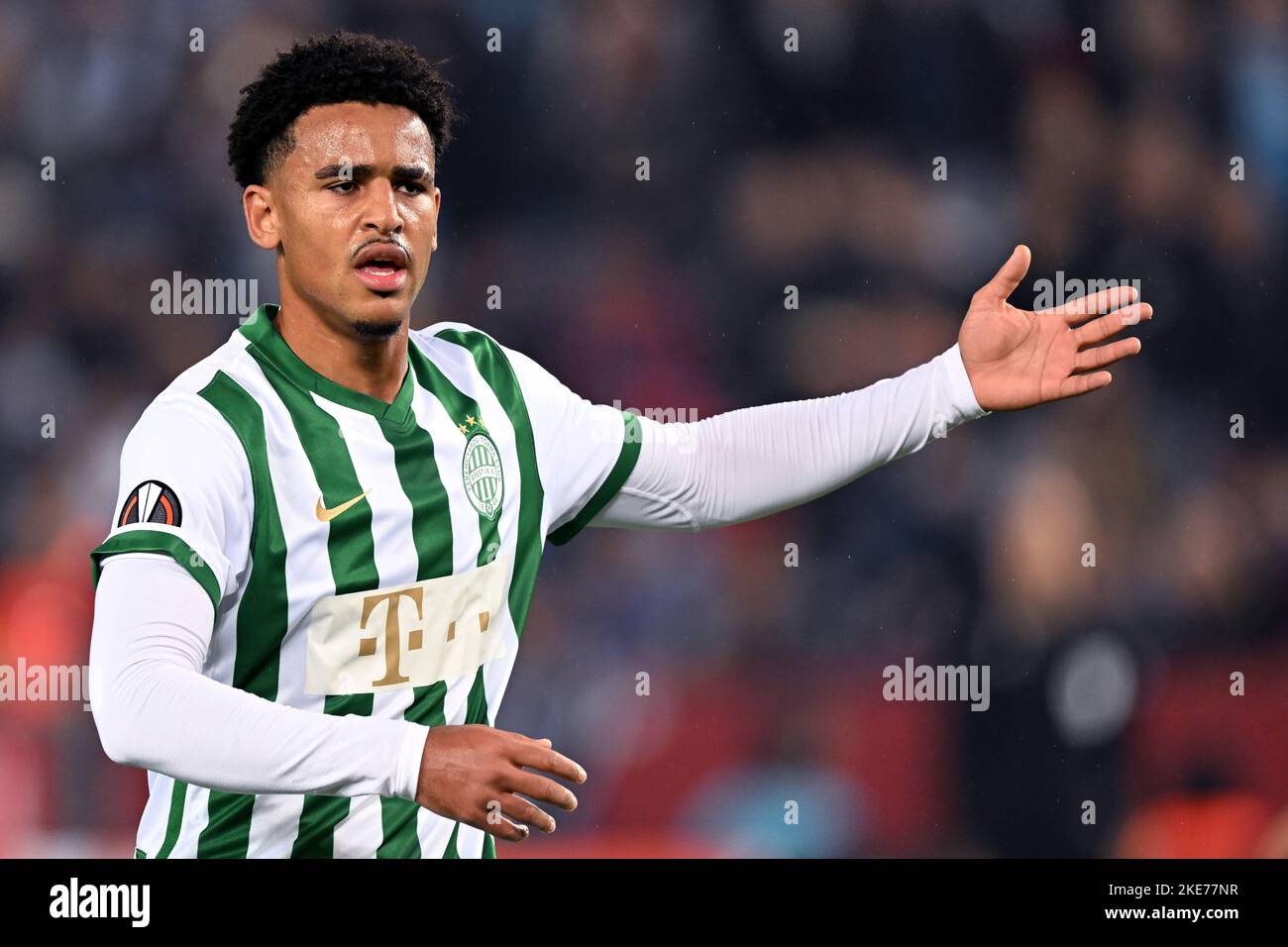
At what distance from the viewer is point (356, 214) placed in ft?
7.21

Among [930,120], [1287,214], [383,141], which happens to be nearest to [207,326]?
[930,120]

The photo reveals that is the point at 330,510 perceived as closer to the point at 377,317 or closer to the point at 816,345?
the point at 377,317

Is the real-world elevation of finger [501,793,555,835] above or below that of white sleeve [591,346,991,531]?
below

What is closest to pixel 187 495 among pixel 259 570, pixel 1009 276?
pixel 259 570

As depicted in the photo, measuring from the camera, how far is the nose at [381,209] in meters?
2.19

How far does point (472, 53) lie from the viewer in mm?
5074

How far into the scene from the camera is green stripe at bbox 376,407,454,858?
87.3 inches

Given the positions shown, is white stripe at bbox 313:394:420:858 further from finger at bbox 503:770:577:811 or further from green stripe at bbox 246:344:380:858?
finger at bbox 503:770:577:811

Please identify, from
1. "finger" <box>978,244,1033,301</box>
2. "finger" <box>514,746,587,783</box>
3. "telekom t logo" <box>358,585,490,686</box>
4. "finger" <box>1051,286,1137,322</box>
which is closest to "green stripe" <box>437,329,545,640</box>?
"telekom t logo" <box>358,585,490,686</box>

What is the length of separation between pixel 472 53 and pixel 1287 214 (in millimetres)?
2856

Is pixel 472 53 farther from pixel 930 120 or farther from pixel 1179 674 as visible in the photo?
pixel 1179 674

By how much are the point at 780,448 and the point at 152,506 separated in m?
1.06

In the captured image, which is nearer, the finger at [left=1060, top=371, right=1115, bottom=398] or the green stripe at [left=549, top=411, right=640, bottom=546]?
the finger at [left=1060, top=371, right=1115, bottom=398]

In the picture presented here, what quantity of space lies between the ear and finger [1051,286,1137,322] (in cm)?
125
